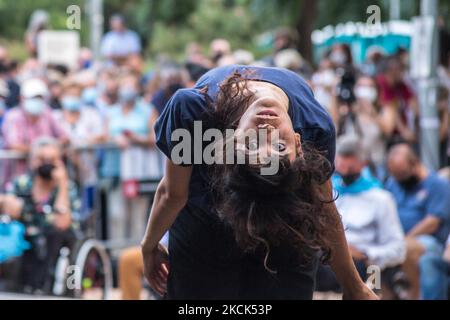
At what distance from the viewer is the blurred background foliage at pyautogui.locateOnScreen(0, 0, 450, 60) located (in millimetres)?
15445

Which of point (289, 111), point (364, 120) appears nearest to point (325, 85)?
point (364, 120)

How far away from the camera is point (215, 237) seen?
14.2ft

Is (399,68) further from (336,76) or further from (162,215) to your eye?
(162,215)

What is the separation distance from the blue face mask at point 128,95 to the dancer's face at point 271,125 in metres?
6.38

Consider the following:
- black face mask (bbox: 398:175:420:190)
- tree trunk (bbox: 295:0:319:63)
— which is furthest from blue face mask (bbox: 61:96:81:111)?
tree trunk (bbox: 295:0:319:63)

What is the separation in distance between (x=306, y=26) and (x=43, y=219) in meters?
7.47

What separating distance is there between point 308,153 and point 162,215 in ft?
2.44

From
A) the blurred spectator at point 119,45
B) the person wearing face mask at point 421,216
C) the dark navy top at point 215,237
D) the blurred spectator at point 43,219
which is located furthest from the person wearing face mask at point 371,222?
the blurred spectator at point 119,45

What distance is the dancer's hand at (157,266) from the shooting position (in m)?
4.51

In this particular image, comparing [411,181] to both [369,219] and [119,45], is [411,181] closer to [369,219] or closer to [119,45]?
[369,219]

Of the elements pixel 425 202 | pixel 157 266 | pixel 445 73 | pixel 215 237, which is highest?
pixel 445 73

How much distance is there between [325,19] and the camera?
16.1m
